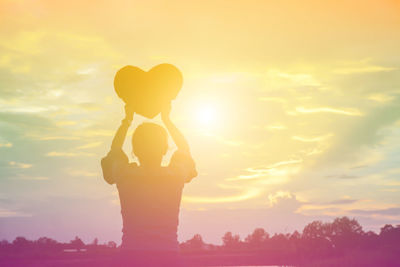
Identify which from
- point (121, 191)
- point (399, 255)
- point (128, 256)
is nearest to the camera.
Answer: point (128, 256)

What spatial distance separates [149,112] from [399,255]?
10768 mm

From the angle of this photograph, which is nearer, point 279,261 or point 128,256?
point 128,256

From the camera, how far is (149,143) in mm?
14758

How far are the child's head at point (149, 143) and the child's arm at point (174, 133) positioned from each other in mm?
352

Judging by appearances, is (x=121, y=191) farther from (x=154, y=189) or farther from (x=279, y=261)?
(x=279, y=261)

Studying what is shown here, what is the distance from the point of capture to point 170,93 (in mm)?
15414

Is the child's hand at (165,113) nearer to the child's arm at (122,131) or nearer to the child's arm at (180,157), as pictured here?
the child's arm at (180,157)

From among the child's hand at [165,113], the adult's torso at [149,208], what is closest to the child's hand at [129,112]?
the child's hand at [165,113]

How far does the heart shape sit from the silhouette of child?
0.82 meters

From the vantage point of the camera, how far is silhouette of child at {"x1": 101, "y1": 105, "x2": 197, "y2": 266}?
1429 centimetres

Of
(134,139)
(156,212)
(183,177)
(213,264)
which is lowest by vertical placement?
(213,264)

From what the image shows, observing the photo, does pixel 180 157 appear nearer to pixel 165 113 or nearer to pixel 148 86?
pixel 165 113

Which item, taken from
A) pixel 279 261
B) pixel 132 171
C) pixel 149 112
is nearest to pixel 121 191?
pixel 132 171

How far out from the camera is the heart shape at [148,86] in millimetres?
15047
